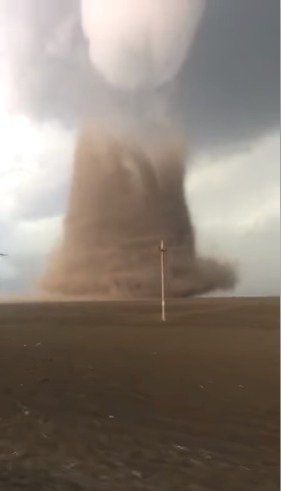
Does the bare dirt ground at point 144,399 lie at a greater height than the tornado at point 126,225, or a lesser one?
lesser

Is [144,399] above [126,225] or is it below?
below

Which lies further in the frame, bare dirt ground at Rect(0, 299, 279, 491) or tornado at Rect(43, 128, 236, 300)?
tornado at Rect(43, 128, 236, 300)

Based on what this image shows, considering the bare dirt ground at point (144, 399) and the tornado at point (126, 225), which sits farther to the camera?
the tornado at point (126, 225)

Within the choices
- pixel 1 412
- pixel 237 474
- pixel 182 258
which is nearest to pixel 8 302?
pixel 1 412

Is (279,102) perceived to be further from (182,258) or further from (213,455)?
(213,455)

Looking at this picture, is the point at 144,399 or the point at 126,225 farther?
the point at 126,225
